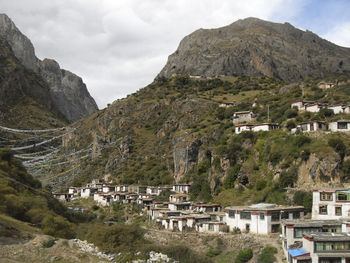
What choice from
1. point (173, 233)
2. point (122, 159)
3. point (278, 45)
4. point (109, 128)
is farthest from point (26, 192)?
point (278, 45)

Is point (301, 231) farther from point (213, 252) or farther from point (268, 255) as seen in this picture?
point (213, 252)

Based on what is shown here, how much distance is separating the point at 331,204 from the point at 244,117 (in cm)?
2643

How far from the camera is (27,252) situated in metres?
23.9

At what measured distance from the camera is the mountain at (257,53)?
10550cm

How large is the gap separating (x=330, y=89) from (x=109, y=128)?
138ft

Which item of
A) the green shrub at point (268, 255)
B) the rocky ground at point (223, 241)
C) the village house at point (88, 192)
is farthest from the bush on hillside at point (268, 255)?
the village house at point (88, 192)

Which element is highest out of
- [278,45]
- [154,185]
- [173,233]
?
[278,45]

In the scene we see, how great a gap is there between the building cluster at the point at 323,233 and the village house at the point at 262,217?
1748 millimetres

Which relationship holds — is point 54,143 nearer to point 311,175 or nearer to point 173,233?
point 173,233

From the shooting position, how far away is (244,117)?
56000 millimetres

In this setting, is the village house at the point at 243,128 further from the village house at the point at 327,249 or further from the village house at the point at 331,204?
the village house at the point at 327,249

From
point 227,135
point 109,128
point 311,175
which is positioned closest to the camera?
point 311,175

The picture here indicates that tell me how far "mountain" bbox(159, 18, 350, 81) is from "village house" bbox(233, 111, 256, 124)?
153ft

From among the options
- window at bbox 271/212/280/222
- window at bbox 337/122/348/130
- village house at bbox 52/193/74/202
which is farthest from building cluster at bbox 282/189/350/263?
village house at bbox 52/193/74/202
